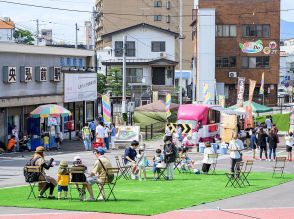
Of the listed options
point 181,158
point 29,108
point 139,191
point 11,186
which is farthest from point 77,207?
point 29,108

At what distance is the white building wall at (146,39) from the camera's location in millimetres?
91188

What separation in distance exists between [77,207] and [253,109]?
3764 cm

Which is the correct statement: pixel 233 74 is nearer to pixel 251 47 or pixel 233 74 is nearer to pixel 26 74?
pixel 251 47

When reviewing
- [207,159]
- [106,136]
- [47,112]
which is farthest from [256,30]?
[207,159]

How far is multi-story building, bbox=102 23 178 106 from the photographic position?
285 ft

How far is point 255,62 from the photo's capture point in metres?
92.4

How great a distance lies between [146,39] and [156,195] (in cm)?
6695

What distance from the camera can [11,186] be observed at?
28719 millimetres

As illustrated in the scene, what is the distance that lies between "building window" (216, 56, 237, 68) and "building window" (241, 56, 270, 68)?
105 cm

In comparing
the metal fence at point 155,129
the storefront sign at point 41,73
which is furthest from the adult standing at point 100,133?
the metal fence at point 155,129

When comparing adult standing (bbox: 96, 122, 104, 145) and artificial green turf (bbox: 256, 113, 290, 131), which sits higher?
adult standing (bbox: 96, 122, 104, 145)

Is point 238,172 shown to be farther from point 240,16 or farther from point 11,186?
point 240,16

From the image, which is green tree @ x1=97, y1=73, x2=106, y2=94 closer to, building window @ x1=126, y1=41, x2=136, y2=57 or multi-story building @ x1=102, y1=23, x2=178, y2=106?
multi-story building @ x1=102, y1=23, x2=178, y2=106

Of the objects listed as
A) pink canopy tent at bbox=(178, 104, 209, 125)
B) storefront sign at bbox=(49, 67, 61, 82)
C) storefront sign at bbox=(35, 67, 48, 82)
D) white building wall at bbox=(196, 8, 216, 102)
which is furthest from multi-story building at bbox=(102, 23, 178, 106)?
storefront sign at bbox=(35, 67, 48, 82)
